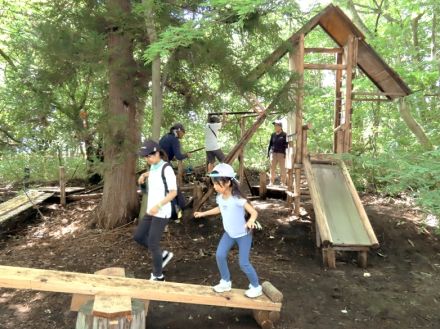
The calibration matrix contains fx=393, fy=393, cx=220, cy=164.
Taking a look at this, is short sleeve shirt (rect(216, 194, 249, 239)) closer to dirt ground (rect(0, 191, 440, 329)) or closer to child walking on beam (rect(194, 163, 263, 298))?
child walking on beam (rect(194, 163, 263, 298))

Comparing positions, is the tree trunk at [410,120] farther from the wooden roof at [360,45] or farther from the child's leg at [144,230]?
the child's leg at [144,230]

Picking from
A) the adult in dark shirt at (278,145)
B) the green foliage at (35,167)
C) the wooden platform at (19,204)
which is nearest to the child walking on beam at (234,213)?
the wooden platform at (19,204)

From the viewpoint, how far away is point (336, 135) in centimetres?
909

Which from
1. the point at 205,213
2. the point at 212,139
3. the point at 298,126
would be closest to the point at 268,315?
the point at 205,213

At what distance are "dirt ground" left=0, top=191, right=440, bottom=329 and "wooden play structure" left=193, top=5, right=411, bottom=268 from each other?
1.53 ft

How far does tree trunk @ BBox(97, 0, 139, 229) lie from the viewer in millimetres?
6863

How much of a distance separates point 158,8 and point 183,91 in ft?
7.63

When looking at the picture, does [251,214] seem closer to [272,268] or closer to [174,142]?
[272,268]

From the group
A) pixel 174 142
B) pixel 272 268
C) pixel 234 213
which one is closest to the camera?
pixel 234 213

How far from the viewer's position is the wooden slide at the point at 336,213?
653cm

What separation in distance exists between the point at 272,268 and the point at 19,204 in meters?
6.54

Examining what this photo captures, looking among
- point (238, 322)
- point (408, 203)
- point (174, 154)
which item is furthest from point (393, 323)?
point (408, 203)

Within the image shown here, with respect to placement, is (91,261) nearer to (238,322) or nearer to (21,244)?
(21,244)

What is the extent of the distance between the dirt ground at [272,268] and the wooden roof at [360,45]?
9.46 ft
